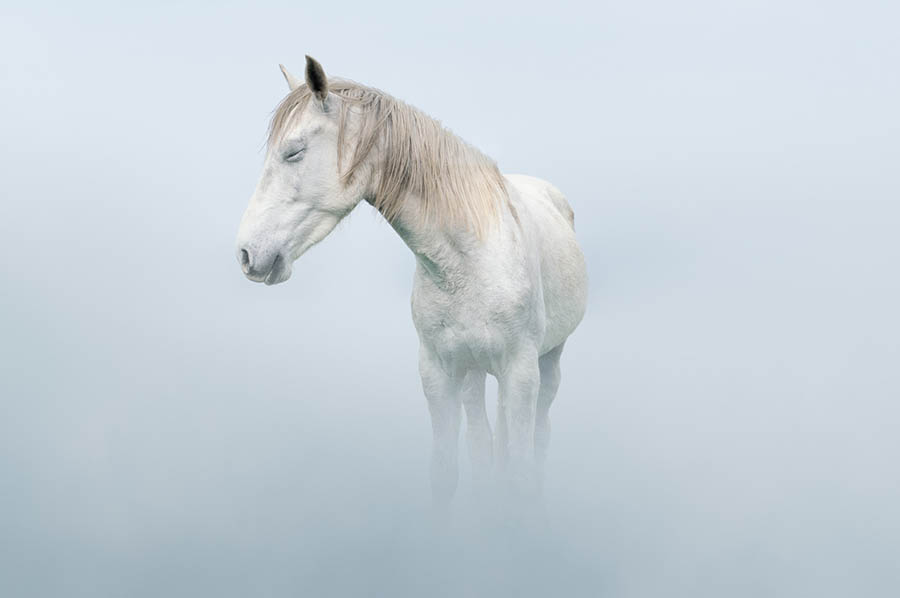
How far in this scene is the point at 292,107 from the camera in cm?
464

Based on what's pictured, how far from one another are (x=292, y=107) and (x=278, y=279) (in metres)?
0.77

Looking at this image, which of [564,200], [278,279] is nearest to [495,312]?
[278,279]

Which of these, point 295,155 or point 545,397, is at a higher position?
point 295,155

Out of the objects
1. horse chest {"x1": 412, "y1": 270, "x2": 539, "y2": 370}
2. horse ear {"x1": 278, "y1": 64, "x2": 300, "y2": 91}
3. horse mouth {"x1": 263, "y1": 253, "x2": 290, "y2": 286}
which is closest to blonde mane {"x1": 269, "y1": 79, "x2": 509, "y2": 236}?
horse ear {"x1": 278, "y1": 64, "x2": 300, "y2": 91}

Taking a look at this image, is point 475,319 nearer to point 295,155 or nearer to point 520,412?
point 520,412

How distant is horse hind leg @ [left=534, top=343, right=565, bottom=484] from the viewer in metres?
A: 6.69

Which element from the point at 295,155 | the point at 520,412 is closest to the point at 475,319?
the point at 520,412

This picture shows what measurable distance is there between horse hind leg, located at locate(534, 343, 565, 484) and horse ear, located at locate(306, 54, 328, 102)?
8.93 ft

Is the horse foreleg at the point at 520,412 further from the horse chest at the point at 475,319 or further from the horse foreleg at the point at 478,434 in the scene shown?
the horse foreleg at the point at 478,434

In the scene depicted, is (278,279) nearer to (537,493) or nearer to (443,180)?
(443,180)

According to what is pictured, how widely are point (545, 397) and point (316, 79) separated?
297cm

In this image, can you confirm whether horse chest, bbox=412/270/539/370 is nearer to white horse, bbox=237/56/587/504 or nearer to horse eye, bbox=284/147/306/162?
white horse, bbox=237/56/587/504

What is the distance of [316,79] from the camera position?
451 centimetres

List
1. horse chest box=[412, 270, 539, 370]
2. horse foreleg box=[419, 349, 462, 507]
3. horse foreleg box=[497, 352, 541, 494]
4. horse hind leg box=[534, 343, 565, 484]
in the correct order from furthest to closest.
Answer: horse hind leg box=[534, 343, 565, 484] → horse foreleg box=[419, 349, 462, 507] → horse foreleg box=[497, 352, 541, 494] → horse chest box=[412, 270, 539, 370]
